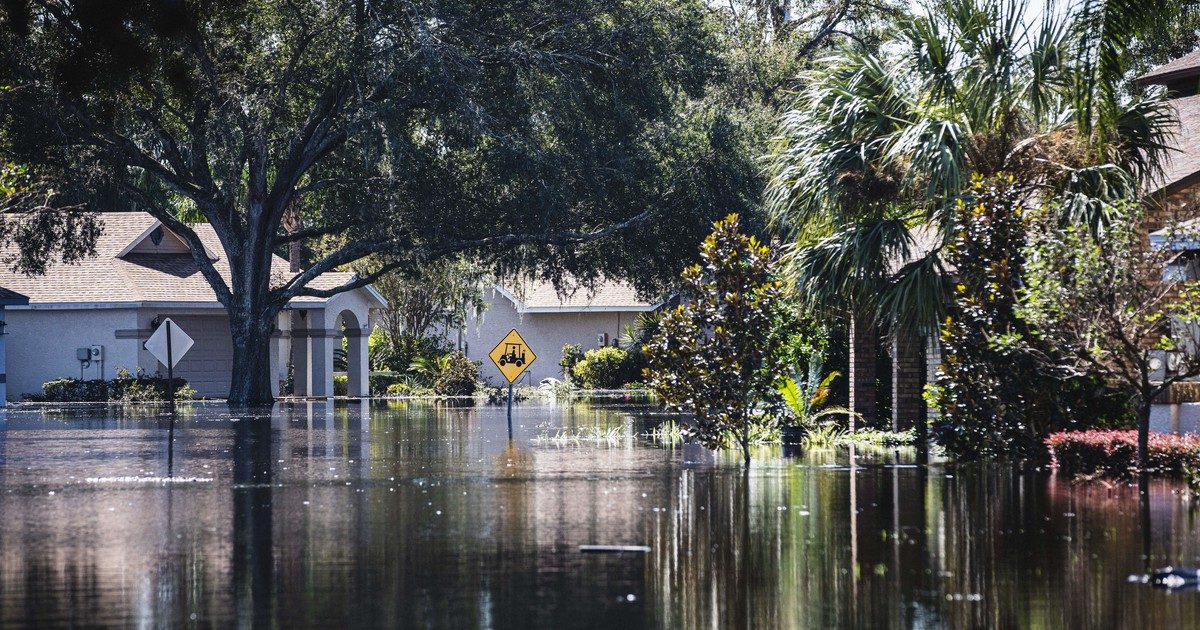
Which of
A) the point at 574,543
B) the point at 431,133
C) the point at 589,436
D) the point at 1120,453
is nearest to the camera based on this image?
the point at 574,543

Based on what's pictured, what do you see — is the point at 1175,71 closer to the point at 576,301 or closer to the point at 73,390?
the point at 73,390

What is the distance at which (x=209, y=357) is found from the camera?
52.0 meters

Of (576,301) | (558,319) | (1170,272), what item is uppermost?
(576,301)

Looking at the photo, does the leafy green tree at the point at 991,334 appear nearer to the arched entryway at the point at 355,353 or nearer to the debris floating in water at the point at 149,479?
the debris floating in water at the point at 149,479

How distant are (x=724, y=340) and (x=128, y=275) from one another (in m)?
33.2

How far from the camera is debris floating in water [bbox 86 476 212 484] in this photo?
17.6m

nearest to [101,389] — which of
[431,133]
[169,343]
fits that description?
[169,343]

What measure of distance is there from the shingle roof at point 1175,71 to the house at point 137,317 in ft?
90.7

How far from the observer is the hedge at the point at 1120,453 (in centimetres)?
1706

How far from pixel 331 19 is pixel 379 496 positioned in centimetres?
2382

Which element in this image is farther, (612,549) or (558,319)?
(558,319)

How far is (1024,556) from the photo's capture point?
1109 cm

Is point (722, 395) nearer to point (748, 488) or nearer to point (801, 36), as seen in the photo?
point (748, 488)

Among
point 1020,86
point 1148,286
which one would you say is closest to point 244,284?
point 1020,86
